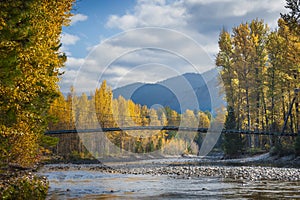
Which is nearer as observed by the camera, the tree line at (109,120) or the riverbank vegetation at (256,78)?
the riverbank vegetation at (256,78)

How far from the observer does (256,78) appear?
43.0 metres

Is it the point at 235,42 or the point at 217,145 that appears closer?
the point at 235,42

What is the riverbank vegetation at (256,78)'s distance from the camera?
39.4m

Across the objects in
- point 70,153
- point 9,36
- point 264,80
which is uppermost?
point 264,80

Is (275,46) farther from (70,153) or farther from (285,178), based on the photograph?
(70,153)

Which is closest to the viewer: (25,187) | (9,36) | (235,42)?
(9,36)

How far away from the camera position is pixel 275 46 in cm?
4025

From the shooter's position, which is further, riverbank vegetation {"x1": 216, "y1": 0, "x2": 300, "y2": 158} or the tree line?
the tree line

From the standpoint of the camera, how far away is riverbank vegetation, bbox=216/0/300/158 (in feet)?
129

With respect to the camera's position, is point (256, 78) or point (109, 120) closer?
point (256, 78)

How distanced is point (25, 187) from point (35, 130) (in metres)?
6.09

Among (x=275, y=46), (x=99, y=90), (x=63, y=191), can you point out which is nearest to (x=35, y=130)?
(x=63, y=191)

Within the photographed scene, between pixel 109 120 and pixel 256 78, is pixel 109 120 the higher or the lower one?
the lower one

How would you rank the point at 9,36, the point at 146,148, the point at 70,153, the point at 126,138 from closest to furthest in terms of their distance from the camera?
the point at 9,36 < the point at 70,153 < the point at 126,138 < the point at 146,148
